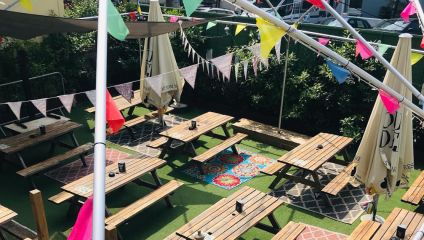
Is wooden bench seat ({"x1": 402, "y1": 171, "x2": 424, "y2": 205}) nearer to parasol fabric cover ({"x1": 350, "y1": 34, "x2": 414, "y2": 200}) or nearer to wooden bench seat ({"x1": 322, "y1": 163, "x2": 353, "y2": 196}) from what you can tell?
parasol fabric cover ({"x1": 350, "y1": 34, "x2": 414, "y2": 200})

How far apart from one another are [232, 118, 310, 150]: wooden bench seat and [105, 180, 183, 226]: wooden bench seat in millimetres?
3187

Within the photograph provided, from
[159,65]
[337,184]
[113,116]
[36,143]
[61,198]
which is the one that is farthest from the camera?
[159,65]

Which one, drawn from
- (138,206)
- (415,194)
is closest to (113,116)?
(138,206)

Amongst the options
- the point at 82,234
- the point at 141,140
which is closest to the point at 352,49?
the point at 141,140

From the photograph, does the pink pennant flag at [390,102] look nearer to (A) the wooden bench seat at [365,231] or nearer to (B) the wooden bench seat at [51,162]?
(A) the wooden bench seat at [365,231]

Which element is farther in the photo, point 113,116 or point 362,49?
point 362,49

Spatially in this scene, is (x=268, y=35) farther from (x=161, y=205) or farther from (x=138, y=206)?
(x=161, y=205)

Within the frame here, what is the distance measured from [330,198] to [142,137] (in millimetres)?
4468

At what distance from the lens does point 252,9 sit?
14.4 feet

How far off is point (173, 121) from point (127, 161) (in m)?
3.60

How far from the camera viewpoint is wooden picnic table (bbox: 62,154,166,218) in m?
6.43

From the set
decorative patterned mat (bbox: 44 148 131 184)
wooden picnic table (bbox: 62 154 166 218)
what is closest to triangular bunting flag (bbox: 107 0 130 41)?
wooden picnic table (bbox: 62 154 166 218)

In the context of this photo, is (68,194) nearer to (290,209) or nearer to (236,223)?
(236,223)

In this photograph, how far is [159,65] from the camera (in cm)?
942
